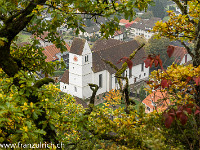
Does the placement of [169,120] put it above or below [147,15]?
below

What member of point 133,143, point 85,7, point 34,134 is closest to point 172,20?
point 85,7

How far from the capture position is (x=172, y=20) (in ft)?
33.6

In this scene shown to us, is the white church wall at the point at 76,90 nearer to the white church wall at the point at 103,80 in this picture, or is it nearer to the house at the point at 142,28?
the white church wall at the point at 103,80

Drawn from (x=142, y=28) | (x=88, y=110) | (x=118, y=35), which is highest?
(x=142, y=28)

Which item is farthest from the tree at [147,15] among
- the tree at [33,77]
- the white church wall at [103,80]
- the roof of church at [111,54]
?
the tree at [33,77]

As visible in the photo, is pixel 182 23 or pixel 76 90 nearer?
pixel 182 23

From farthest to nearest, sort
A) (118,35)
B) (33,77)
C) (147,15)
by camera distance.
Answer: (147,15)
(118,35)
(33,77)

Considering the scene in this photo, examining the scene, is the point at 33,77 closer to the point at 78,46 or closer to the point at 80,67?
the point at 78,46

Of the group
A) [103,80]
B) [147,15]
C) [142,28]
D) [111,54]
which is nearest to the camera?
[103,80]

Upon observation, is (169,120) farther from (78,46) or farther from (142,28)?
(142,28)

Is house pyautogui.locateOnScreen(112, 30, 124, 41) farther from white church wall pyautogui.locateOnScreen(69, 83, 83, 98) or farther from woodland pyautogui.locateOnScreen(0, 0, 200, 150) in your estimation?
woodland pyautogui.locateOnScreen(0, 0, 200, 150)

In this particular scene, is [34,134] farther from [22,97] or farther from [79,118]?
[79,118]

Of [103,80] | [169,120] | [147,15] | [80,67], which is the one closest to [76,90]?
[80,67]

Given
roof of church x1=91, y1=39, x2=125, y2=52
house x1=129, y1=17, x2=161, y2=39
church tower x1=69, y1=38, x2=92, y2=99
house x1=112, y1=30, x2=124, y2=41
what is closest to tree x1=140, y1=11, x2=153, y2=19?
house x1=129, y1=17, x2=161, y2=39
